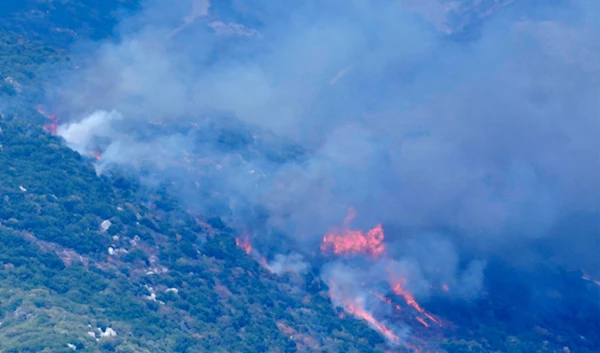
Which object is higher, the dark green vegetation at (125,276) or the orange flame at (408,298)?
the orange flame at (408,298)

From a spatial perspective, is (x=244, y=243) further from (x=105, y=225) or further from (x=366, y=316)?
(x=105, y=225)

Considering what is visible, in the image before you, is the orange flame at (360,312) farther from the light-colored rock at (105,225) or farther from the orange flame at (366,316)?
the light-colored rock at (105,225)

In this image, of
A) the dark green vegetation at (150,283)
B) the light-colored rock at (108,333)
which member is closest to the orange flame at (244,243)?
the dark green vegetation at (150,283)

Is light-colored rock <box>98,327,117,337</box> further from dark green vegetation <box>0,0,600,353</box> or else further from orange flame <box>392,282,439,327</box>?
orange flame <box>392,282,439,327</box>

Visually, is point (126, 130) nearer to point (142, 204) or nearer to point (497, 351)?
point (142, 204)

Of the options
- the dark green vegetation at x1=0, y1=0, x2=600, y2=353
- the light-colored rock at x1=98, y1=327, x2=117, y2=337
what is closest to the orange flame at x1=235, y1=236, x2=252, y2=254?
the dark green vegetation at x1=0, y1=0, x2=600, y2=353
